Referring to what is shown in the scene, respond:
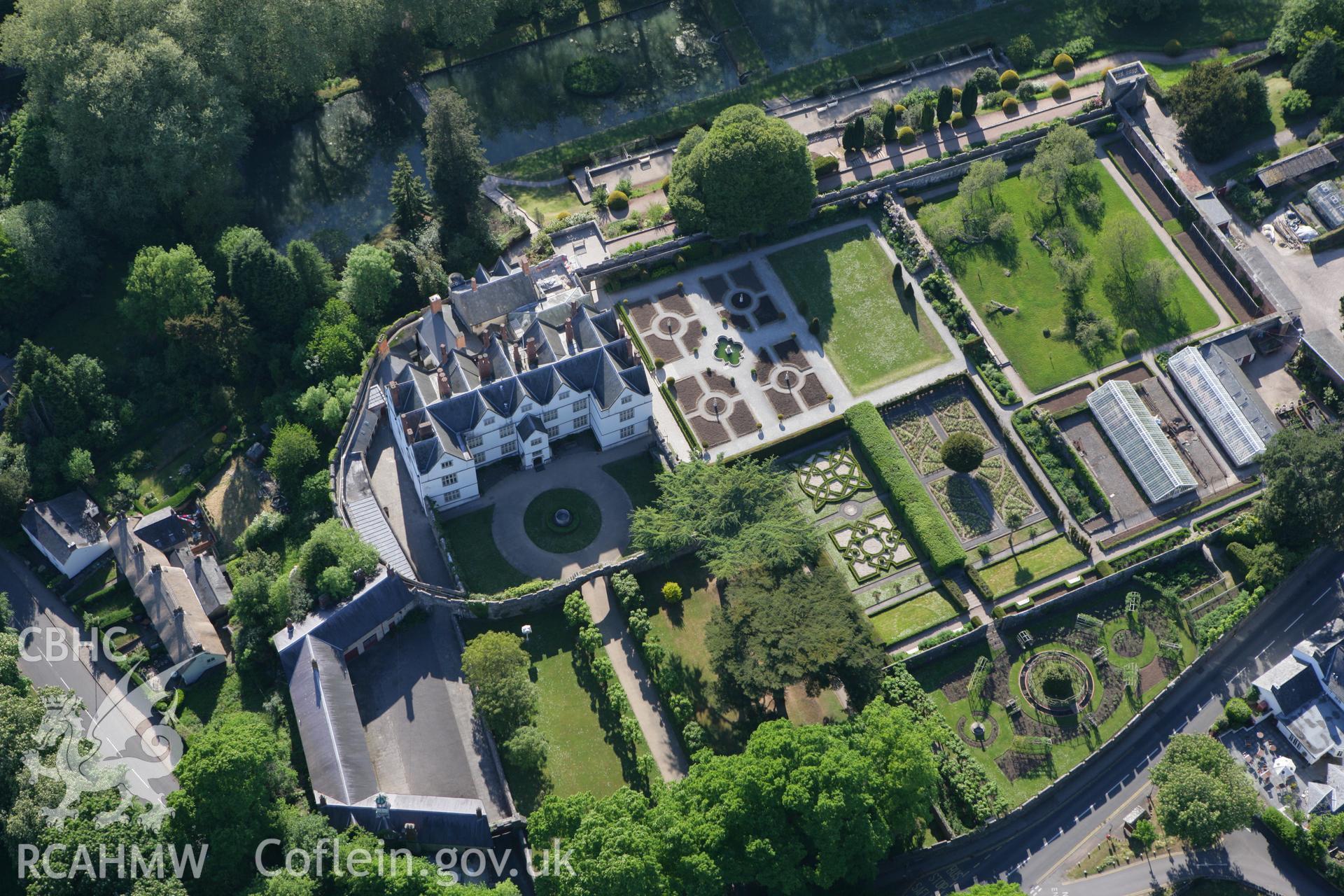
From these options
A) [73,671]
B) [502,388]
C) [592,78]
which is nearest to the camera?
[73,671]

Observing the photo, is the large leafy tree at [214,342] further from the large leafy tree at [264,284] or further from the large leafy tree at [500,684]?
the large leafy tree at [500,684]

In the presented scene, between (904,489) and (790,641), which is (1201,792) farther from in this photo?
(904,489)

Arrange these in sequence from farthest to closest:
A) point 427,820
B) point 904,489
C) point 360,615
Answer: point 904,489 < point 360,615 < point 427,820

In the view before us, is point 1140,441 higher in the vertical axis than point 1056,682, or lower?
higher

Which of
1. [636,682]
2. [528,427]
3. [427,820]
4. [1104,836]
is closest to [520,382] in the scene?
[528,427]

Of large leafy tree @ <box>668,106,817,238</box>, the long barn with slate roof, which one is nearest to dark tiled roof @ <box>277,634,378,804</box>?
the long barn with slate roof

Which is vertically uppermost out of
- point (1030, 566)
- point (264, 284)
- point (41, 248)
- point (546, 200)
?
point (41, 248)

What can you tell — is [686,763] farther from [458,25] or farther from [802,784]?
[458,25]
